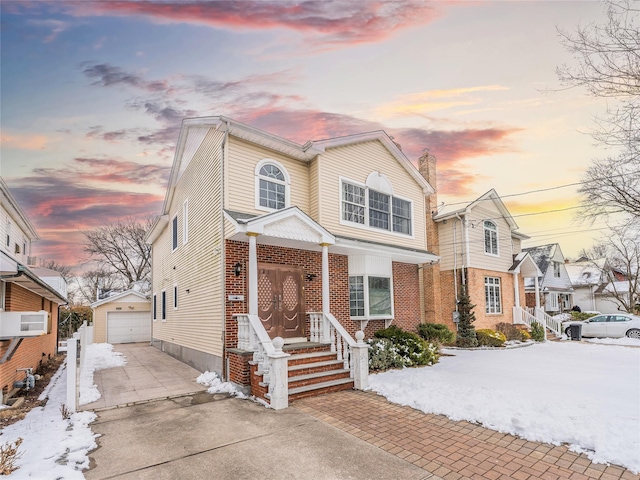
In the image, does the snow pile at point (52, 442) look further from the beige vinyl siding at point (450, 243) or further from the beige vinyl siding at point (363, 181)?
the beige vinyl siding at point (450, 243)

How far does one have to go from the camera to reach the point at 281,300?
10047 mm

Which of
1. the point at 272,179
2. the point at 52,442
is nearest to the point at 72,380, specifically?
the point at 52,442

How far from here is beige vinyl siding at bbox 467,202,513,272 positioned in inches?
717

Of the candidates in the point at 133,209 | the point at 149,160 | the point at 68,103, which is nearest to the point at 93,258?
the point at 133,209

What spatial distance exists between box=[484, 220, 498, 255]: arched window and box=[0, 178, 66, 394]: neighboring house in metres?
18.4

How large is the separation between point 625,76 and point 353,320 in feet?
28.7

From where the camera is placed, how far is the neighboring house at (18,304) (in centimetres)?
706

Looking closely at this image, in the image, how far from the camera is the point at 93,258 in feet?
113

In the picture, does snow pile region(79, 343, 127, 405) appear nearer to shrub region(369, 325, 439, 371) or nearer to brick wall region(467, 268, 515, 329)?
shrub region(369, 325, 439, 371)

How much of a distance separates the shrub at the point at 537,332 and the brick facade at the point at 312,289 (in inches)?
345

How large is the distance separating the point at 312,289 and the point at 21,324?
667cm

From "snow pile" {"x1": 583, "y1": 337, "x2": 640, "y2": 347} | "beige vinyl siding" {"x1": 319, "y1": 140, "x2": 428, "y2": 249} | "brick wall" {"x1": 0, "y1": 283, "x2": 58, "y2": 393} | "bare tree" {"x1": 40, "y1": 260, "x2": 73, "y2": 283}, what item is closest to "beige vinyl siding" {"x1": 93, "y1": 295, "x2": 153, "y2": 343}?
"brick wall" {"x1": 0, "y1": 283, "x2": 58, "y2": 393}

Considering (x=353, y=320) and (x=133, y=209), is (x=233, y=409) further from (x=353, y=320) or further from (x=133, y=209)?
(x=133, y=209)

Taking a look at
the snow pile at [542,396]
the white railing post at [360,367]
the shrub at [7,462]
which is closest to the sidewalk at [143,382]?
the shrub at [7,462]
